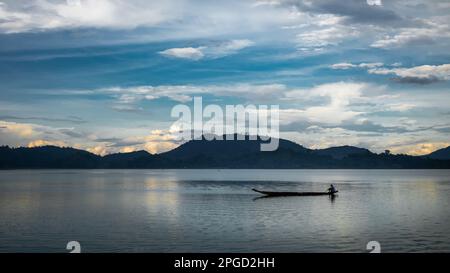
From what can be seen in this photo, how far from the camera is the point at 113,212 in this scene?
66.9 metres

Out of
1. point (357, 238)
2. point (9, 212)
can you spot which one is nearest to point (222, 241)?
point (357, 238)

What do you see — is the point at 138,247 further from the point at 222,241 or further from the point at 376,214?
the point at 376,214

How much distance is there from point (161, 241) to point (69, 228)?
14032mm

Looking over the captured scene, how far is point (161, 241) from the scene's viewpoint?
41406 millimetres

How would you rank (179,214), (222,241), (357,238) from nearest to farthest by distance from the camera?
(222,241) → (357,238) → (179,214)
